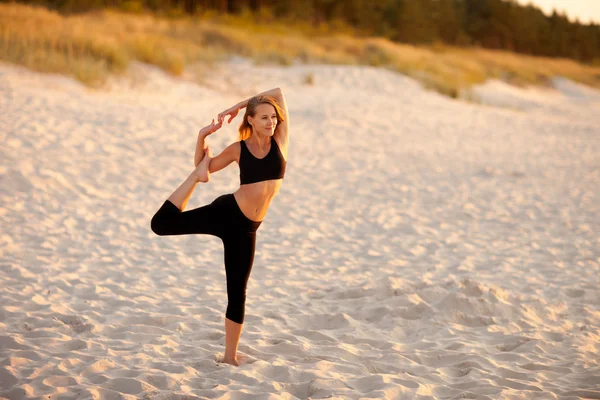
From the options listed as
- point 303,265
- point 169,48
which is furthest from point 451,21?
point 303,265

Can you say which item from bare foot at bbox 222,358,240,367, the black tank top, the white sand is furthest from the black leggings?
the white sand

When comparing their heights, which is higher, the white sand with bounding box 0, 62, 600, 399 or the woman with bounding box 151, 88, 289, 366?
the woman with bounding box 151, 88, 289, 366

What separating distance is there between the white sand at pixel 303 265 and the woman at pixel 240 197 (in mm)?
727

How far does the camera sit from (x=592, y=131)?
1830 cm

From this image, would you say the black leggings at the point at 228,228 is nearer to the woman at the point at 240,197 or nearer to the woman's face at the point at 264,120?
the woman at the point at 240,197

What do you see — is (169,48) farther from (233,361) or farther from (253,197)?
(233,361)

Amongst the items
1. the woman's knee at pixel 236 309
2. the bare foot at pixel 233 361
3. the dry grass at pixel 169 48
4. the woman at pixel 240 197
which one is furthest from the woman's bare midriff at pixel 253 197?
the dry grass at pixel 169 48

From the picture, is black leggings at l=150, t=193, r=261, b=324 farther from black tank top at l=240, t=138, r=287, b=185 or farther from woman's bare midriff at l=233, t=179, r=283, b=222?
black tank top at l=240, t=138, r=287, b=185

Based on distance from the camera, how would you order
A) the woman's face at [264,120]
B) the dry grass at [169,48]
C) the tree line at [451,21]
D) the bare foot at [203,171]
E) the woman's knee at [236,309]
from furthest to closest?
the tree line at [451,21] < the dry grass at [169,48] < the woman's knee at [236,309] < the woman's face at [264,120] < the bare foot at [203,171]

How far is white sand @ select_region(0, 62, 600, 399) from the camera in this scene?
413cm

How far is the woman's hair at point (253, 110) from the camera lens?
3965 millimetres

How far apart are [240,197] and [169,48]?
49.1ft

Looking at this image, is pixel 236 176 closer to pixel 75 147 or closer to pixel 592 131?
pixel 75 147

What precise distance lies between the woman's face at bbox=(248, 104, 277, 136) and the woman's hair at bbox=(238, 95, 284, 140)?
0.03 meters
